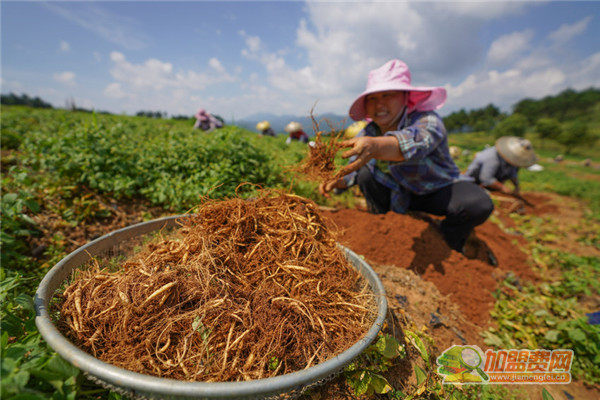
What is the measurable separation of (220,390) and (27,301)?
97 cm

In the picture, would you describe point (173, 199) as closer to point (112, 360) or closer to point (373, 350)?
point (112, 360)

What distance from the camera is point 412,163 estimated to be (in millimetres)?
2906

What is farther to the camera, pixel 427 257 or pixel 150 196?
pixel 150 196

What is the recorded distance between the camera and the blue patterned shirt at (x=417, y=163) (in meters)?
2.24

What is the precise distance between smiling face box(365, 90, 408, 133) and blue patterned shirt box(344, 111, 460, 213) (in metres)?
0.10

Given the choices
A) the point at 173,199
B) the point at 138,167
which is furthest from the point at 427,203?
the point at 138,167

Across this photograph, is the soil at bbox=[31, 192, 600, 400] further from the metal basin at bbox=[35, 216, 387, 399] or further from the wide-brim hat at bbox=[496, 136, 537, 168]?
the wide-brim hat at bbox=[496, 136, 537, 168]

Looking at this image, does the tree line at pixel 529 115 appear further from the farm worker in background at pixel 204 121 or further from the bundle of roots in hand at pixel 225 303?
the bundle of roots in hand at pixel 225 303

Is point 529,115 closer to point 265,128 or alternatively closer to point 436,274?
point 265,128

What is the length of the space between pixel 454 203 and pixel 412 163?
0.69 meters

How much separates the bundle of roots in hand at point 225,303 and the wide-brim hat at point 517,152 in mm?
7268

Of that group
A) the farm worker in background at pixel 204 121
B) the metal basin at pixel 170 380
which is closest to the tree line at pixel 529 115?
the farm worker in background at pixel 204 121

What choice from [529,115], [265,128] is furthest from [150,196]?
[529,115]

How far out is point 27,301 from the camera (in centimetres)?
107
